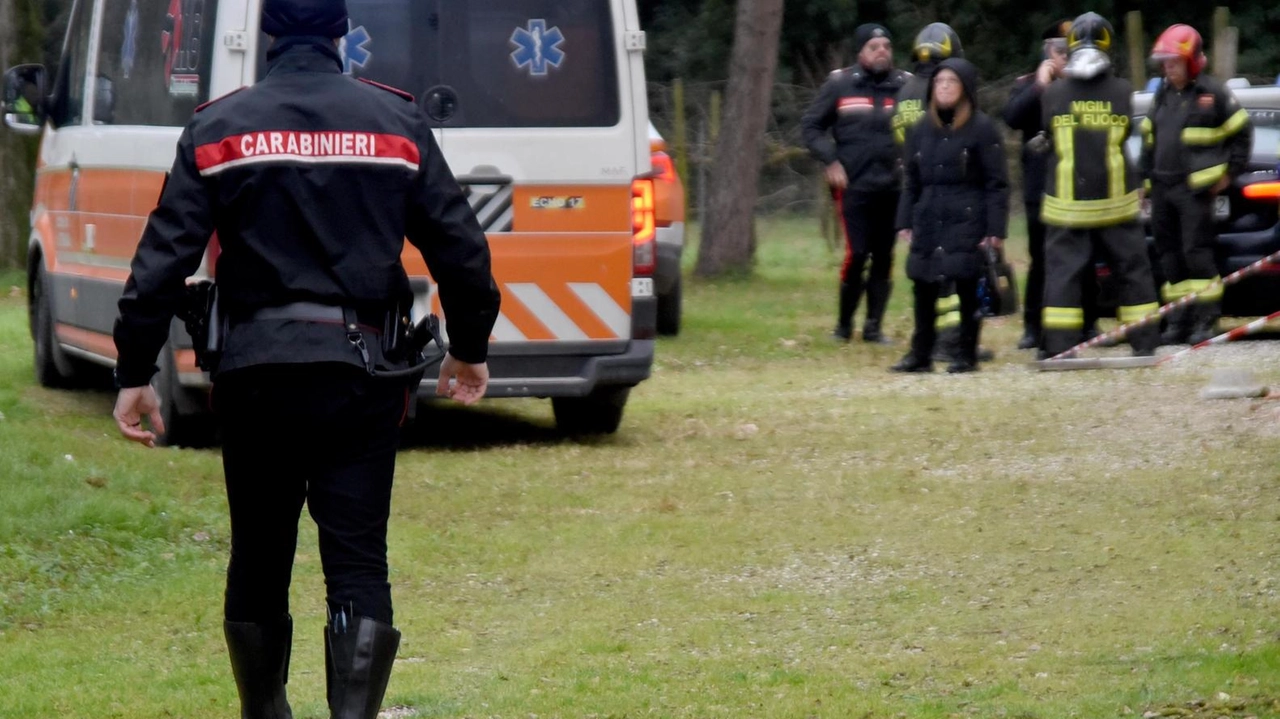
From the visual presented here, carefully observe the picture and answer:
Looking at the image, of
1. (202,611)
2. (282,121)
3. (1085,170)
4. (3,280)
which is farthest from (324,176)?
(3,280)

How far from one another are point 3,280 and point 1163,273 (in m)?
11.3

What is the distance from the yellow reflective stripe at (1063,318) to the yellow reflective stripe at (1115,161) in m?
0.72

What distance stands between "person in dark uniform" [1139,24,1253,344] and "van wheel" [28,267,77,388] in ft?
21.8

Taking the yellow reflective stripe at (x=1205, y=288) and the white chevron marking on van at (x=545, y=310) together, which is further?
the yellow reflective stripe at (x=1205, y=288)

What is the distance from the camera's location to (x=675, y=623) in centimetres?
606

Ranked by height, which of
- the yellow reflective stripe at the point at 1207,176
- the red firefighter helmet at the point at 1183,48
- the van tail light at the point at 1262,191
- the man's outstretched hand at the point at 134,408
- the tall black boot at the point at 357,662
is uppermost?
the red firefighter helmet at the point at 1183,48

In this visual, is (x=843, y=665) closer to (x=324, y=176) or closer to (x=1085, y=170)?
(x=324, y=176)

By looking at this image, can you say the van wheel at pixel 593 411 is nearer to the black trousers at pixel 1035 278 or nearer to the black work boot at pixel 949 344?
the black work boot at pixel 949 344

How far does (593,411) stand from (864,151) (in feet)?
14.3

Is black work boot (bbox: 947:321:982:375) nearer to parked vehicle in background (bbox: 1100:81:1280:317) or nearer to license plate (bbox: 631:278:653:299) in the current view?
parked vehicle in background (bbox: 1100:81:1280:317)

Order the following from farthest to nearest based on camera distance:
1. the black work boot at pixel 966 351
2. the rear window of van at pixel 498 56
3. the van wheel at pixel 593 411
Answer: the black work boot at pixel 966 351, the van wheel at pixel 593 411, the rear window of van at pixel 498 56

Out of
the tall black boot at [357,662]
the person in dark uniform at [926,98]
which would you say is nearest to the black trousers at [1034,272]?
the person in dark uniform at [926,98]

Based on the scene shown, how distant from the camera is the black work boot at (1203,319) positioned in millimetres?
12656

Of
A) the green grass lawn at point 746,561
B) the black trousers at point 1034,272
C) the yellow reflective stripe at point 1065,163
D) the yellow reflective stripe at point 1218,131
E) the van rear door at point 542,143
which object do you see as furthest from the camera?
the black trousers at point 1034,272
